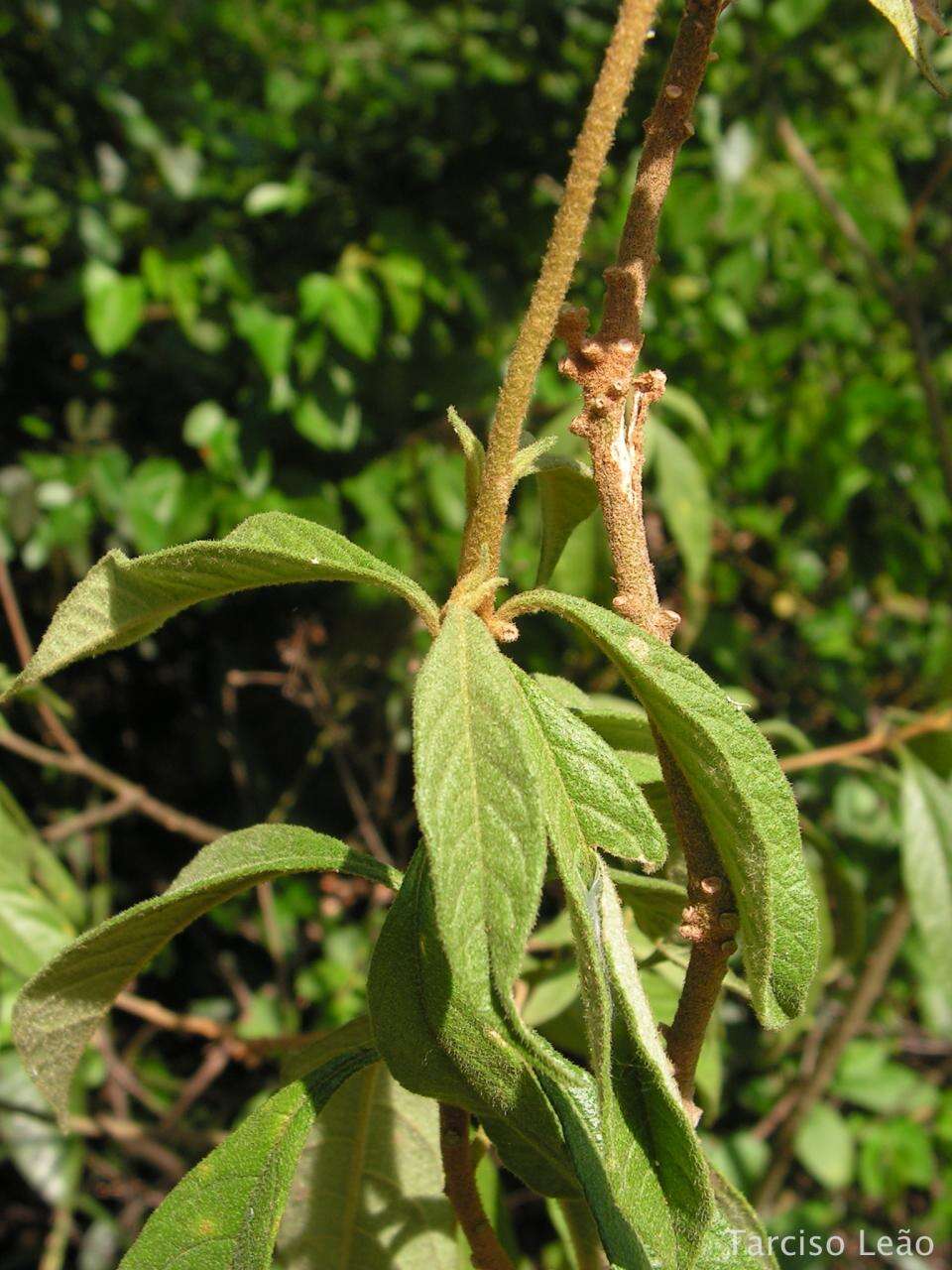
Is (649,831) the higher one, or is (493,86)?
(493,86)

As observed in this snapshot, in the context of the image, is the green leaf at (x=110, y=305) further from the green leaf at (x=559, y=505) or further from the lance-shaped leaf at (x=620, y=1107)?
the lance-shaped leaf at (x=620, y=1107)

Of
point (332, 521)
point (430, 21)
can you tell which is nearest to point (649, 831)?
point (332, 521)

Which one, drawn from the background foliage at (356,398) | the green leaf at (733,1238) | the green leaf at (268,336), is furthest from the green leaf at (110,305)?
the green leaf at (733,1238)

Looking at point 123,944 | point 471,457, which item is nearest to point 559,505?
point 471,457

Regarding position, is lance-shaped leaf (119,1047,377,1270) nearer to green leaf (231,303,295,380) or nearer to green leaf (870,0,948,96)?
green leaf (870,0,948,96)

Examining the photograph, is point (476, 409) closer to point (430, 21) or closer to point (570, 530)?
point (430, 21)

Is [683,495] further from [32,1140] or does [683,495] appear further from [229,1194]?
[32,1140]
